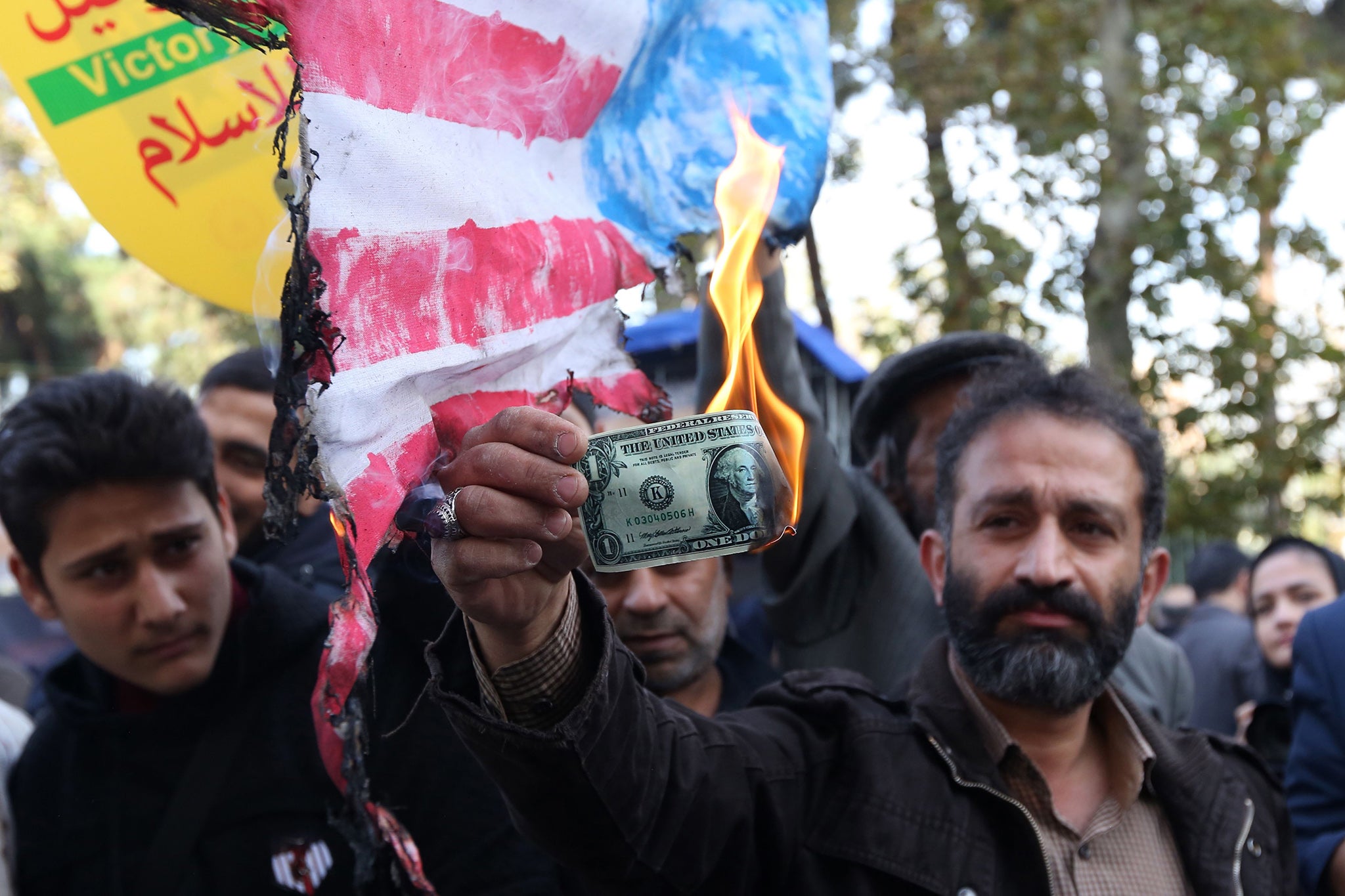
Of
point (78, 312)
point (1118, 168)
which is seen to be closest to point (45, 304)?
point (78, 312)

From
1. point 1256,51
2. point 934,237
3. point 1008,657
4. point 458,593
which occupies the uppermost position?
point 1256,51

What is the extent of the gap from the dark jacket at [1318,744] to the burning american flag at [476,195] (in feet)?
5.16

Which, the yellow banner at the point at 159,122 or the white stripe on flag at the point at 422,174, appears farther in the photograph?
the yellow banner at the point at 159,122

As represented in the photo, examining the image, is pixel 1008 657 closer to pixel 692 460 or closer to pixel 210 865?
pixel 692 460

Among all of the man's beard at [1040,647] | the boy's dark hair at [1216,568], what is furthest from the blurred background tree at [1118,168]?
the man's beard at [1040,647]

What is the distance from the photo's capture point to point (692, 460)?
133 centimetres

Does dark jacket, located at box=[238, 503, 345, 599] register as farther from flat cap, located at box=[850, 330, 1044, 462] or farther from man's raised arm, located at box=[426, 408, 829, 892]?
flat cap, located at box=[850, 330, 1044, 462]

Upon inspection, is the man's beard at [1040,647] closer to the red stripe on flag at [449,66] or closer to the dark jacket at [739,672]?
the dark jacket at [739,672]

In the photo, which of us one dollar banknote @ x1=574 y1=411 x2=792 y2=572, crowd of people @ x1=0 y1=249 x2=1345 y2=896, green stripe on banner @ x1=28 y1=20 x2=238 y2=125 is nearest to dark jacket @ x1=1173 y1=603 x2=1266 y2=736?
crowd of people @ x1=0 y1=249 x2=1345 y2=896

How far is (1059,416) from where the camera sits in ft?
7.76

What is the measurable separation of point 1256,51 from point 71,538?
7447 millimetres

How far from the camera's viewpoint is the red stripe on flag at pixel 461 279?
1253mm

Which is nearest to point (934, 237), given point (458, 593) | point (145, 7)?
point (145, 7)

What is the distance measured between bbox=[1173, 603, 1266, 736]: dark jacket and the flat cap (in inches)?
105
